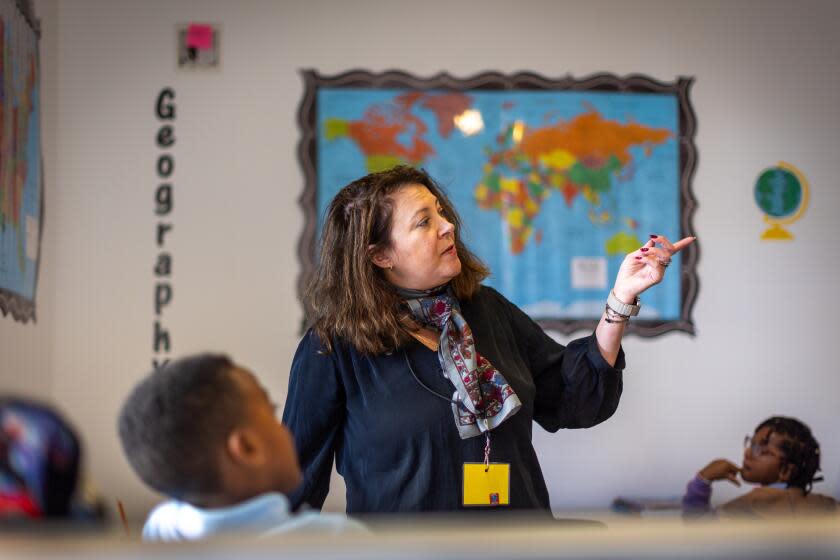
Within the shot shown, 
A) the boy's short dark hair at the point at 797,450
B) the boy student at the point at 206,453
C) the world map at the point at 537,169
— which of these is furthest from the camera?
the world map at the point at 537,169

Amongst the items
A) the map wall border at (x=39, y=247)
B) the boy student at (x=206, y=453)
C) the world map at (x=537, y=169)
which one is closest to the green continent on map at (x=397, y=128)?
the world map at (x=537, y=169)

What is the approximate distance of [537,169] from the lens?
15.2 ft

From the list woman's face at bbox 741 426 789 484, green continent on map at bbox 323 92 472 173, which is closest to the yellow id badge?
woman's face at bbox 741 426 789 484

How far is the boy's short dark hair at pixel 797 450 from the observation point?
392 centimetres

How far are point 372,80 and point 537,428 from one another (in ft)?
5.51

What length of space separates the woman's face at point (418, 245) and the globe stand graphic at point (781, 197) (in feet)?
9.35

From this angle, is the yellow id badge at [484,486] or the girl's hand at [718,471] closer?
the yellow id badge at [484,486]

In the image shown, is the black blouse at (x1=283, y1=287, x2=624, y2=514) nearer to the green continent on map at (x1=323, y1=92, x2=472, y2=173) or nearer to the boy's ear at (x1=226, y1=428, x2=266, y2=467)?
the boy's ear at (x1=226, y1=428, x2=266, y2=467)

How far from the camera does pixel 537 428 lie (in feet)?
14.8

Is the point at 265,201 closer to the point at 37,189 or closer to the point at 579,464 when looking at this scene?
the point at 37,189

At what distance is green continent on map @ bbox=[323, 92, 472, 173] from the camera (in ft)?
15.0

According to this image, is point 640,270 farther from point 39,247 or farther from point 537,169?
point 39,247

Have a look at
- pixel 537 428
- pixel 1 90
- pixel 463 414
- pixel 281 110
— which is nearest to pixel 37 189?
pixel 1 90

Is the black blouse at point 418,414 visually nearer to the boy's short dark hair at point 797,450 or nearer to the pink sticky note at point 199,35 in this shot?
the boy's short dark hair at point 797,450
